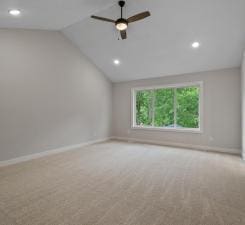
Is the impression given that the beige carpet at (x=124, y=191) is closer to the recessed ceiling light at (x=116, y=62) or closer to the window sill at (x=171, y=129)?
the window sill at (x=171, y=129)

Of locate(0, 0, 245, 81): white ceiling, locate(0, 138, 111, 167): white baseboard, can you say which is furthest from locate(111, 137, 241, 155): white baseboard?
locate(0, 0, 245, 81): white ceiling

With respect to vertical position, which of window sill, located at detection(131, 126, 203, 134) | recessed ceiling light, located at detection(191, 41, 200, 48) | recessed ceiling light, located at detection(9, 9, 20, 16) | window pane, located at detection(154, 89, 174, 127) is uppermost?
recessed ceiling light, located at detection(191, 41, 200, 48)

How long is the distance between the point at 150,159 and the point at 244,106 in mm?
2643

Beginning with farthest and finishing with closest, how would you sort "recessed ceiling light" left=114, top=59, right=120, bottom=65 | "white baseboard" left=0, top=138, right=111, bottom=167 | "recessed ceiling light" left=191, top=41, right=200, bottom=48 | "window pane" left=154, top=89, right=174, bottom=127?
"window pane" left=154, top=89, right=174, bottom=127 < "recessed ceiling light" left=114, top=59, right=120, bottom=65 < "recessed ceiling light" left=191, top=41, right=200, bottom=48 < "white baseboard" left=0, top=138, right=111, bottom=167

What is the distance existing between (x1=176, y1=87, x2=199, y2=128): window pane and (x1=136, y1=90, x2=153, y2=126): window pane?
3.51 ft

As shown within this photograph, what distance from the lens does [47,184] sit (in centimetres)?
282

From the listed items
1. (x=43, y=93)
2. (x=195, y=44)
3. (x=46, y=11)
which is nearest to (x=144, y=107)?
(x=195, y=44)

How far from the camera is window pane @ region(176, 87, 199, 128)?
5613 mm

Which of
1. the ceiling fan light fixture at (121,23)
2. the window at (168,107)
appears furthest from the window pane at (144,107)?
the ceiling fan light fixture at (121,23)

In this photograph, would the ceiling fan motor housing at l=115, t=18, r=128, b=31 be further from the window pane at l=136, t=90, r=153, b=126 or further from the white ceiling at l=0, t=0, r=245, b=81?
the window pane at l=136, t=90, r=153, b=126

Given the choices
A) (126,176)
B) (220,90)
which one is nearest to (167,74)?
(220,90)

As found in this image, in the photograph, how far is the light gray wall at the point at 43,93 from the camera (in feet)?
12.5

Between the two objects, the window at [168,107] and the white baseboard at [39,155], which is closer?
the white baseboard at [39,155]

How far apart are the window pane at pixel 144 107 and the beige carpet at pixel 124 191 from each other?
2.48m
